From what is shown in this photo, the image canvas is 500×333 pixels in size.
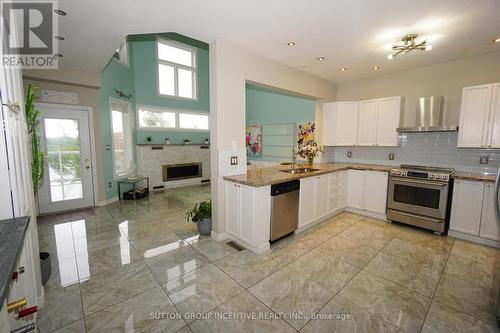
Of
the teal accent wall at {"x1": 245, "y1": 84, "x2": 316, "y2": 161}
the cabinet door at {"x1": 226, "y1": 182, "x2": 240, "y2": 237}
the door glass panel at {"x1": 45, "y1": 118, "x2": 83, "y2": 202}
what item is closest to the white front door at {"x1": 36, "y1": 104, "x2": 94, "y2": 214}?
the door glass panel at {"x1": 45, "y1": 118, "x2": 83, "y2": 202}

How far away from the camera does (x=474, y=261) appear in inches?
105

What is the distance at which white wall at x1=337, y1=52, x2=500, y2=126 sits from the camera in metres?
3.47

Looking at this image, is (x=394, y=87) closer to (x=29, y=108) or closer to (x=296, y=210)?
(x=296, y=210)

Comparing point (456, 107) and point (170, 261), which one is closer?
point (170, 261)

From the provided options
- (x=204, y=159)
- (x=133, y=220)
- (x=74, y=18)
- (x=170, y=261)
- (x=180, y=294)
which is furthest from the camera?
(x=204, y=159)

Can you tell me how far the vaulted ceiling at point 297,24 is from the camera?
7.08 feet

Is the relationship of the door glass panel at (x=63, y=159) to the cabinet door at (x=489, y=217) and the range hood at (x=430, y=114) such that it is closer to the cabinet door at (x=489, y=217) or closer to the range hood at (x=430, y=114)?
the range hood at (x=430, y=114)

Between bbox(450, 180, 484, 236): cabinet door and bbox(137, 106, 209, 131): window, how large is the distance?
6880 millimetres

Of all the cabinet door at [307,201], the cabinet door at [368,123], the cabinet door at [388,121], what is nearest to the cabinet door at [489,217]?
the cabinet door at [388,121]

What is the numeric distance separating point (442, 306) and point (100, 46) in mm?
5046

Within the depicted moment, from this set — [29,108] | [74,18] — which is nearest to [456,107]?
[74,18]

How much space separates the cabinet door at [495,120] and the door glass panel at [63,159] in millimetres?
7286

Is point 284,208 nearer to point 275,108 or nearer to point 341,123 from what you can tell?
point 341,123

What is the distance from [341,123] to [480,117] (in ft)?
6.88
